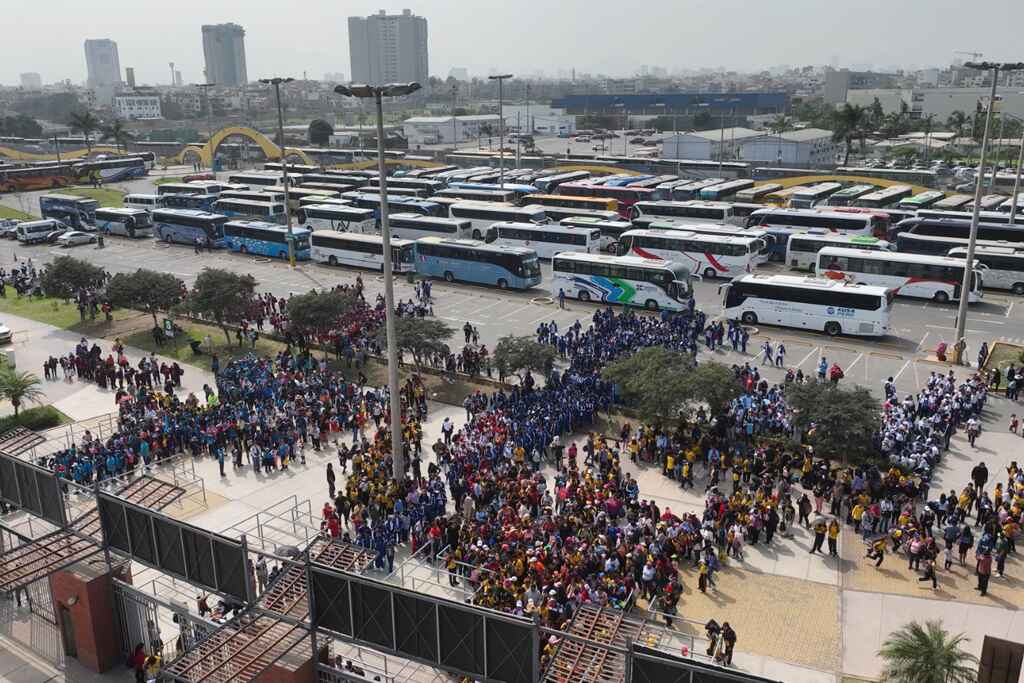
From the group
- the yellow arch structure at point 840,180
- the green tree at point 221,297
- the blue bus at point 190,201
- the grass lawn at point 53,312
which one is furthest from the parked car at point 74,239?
the yellow arch structure at point 840,180

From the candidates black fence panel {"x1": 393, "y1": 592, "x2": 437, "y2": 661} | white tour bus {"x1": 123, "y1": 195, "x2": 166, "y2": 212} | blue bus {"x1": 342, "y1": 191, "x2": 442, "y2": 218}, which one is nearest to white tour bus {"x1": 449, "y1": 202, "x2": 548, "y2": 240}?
blue bus {"x1": 342, "y1": 191, "x2": 442, "y2": 218}

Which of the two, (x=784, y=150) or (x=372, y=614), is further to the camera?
(x=784, y=150)

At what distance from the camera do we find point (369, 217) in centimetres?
5478

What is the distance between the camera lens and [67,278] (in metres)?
38.2

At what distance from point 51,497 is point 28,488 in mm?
858

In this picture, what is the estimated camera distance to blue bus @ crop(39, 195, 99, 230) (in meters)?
65.0

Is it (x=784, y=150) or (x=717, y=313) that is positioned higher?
(x=784, y=150)

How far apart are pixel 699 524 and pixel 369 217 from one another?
4137 cm

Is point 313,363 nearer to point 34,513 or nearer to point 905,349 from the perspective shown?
point 34,513

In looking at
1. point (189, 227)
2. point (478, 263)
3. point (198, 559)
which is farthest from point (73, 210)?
point (198, 559)

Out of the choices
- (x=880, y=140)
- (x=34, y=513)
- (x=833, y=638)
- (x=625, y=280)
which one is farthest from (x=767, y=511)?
(x=880, y=140)

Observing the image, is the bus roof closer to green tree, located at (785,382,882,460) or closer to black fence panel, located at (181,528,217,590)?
green tree, located at (785,382,882,460)

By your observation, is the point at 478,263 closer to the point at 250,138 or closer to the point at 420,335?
the point at 420,335

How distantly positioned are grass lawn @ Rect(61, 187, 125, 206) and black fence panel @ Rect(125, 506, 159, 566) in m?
70.2
